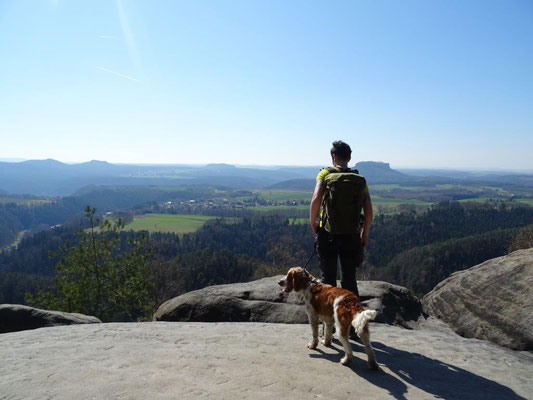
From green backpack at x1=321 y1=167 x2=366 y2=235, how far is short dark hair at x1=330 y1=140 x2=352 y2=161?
13.1 inches

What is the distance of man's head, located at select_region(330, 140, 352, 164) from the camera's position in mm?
6863

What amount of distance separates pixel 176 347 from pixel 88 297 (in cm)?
1756

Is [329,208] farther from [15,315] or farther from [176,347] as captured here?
[15,315]

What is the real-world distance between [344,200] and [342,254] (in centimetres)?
117

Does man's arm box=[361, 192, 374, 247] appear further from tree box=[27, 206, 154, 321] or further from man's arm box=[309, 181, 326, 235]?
tree box=[27, 206, 154, 321]

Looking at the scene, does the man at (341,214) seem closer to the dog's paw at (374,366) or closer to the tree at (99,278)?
the dog's paw at (374,366)

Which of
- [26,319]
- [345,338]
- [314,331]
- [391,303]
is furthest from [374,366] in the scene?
[26,319]

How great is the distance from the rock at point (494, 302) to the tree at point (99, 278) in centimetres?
1771

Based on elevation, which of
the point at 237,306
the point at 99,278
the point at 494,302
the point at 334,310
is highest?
the point at 334,310

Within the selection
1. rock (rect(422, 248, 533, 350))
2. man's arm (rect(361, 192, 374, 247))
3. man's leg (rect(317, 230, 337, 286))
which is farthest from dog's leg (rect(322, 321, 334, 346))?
rock (rect(422, 248, 533, 350))

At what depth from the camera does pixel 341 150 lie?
6.86 metres

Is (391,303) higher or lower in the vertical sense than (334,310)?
lower

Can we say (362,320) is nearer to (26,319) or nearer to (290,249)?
(26,319)

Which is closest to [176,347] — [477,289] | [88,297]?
[477,289]
